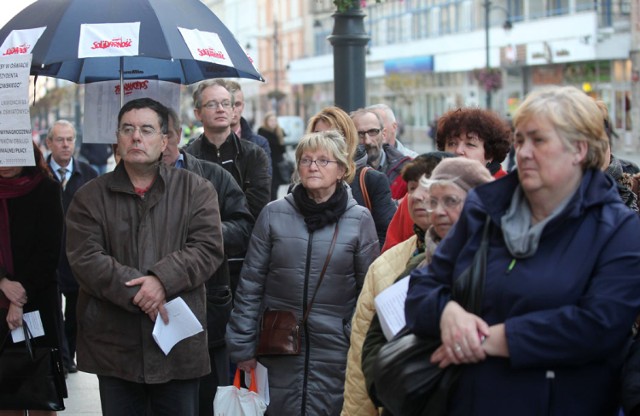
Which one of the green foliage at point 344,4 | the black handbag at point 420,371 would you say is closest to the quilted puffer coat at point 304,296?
the black handbag at point 420,371

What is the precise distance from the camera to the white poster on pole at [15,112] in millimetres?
5438

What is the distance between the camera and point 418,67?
63.5 meters

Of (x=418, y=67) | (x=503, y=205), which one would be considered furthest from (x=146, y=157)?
(x=418, y=67)

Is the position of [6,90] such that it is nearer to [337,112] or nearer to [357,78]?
[337,112]

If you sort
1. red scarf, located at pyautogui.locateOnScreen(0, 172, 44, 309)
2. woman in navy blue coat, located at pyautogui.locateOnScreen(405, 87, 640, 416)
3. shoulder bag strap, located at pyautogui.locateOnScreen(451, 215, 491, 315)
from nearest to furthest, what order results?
woman in navy blue coat, located at pyautogui.locateOnScreen(405, 87, 640, 416) < shoulder bag strap, located at pyautogui.locateOnScreen(451, 215, 491, 315) < red scarf, located at pyautogui.locateOnScreen(0, 172, 44, 309)

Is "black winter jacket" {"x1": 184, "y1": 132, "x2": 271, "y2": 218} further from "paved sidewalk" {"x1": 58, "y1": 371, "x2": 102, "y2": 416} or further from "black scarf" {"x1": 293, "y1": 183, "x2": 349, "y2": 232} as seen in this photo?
"paved sidewalk" {"x1": 58, "y1": 371, "x2": 102, "y2": 416}

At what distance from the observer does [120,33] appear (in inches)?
216

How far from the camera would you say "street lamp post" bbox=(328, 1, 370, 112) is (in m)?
9.94

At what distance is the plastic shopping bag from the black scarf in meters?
0.82

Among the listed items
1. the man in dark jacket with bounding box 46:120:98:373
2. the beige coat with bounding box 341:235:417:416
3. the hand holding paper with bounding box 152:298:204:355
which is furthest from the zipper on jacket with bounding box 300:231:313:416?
the man in dark jacket with bounding box 46:120:98:373

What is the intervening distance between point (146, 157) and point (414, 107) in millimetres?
63266

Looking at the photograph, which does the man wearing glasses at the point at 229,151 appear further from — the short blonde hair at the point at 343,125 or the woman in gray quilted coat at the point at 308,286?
the woman in gray quilted coat at the point at 308,286

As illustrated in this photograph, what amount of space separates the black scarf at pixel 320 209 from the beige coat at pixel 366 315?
929mm

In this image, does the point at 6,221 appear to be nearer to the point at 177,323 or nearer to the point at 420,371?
the point at 177,323
